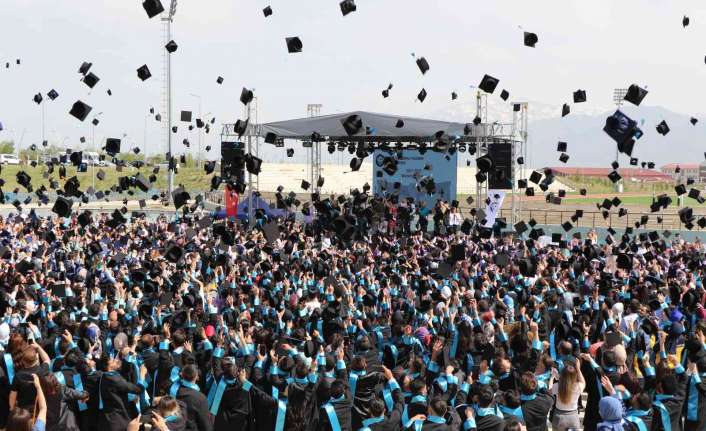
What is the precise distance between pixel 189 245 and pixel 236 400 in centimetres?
1166

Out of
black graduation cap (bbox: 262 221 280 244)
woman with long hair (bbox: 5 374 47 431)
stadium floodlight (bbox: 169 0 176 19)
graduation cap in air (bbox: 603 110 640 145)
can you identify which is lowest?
woman with long hair (bbox: 5 374 47 431)

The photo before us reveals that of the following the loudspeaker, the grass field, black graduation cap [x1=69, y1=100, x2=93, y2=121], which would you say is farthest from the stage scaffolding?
the grass field

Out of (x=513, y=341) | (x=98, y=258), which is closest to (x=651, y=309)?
(x=513, y=341)

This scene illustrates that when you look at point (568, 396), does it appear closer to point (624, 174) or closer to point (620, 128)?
point (620, 128)

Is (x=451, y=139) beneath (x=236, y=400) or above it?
above

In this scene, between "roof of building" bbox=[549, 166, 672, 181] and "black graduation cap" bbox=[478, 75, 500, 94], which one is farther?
"roof of building" bbox=[549, 166, 672, 181]

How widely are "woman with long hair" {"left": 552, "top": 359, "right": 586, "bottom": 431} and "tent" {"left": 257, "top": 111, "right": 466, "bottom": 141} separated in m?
19.9

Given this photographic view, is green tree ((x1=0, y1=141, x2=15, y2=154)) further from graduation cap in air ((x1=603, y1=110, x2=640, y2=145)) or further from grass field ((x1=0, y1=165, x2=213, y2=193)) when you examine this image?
graduation cap in air ((x1=603, y1=110, x2=640, y2=145))

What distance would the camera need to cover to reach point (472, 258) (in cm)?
1445

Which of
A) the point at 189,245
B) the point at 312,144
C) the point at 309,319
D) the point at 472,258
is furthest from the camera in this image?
the point at 312,144

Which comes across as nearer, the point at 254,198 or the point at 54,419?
the point at 54,419

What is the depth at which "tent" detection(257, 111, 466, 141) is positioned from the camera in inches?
1020

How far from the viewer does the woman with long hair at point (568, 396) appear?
5.91m

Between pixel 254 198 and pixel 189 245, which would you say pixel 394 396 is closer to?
pixel 189 245
